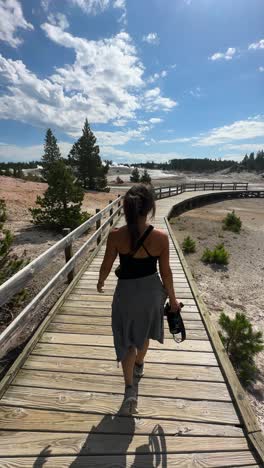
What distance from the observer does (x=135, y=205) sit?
213cm

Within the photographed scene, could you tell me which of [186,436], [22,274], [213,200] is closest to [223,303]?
[186,436]

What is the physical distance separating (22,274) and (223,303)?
6.31 metres

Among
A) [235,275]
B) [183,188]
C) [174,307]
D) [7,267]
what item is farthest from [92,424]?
[183,188]

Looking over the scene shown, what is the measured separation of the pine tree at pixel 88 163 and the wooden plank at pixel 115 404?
2951 centimetres

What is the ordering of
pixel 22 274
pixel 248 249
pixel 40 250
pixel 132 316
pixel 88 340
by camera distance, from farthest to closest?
1. pixel 248 249
2. pixel 40 250
3. pixel 88 340
4. pixel 22 274
5. pixel 132 316

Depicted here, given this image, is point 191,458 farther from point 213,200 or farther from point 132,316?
point 213,200

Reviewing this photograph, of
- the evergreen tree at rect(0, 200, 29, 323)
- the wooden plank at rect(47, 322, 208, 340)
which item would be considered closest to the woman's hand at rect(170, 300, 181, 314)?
the wooden plank at rect(47, 322, 208, 340)

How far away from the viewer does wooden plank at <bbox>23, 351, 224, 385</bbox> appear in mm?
3029

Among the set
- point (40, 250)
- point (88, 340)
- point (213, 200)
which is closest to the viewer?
point (88, 340)

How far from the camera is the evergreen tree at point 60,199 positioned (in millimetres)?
11312

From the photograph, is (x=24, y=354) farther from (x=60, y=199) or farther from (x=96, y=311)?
(x=60, y=199)

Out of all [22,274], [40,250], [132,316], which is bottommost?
[40,250]

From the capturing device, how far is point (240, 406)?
260 centimetres

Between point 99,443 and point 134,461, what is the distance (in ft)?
1.05
